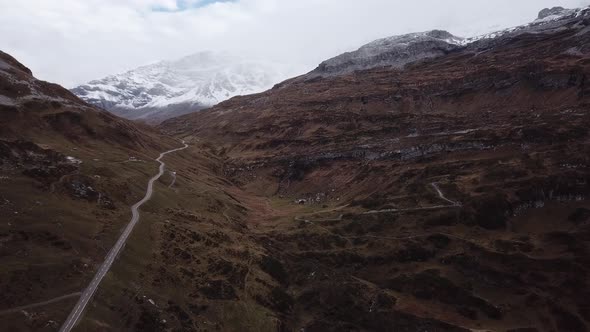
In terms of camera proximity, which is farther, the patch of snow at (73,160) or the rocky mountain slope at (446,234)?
the patch of snow at (73,160)

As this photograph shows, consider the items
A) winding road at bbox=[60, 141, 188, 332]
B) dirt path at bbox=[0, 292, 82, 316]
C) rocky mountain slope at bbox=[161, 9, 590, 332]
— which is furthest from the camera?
rocky mountain slope at bbox=[161, 9, 590, 332]

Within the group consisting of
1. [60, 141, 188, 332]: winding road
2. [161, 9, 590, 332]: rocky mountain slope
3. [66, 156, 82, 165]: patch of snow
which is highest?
[66, 156, 82, 165]: patch of snow

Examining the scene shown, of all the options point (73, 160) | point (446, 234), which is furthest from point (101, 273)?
point (446, 234)

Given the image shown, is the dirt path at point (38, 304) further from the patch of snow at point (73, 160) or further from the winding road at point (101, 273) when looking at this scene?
the patch of snow at point (73, 160)

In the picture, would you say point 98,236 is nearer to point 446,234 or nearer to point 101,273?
point 101,273

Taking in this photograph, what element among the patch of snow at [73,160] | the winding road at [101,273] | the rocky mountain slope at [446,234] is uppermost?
the patch of snow at [73,160]

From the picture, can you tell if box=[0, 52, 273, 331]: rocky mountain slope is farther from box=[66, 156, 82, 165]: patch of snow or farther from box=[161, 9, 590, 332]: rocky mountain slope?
box=[161, 9, 590, 332]: rocky mountain slope

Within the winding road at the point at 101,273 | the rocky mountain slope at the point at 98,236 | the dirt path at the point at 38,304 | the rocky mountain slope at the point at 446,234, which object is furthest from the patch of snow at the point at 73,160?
the dirt path at the point at 38,304

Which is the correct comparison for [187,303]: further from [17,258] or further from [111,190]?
[111,190]

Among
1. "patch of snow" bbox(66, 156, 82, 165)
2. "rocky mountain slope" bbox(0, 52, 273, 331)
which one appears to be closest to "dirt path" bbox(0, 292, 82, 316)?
"rocky mountain slope" bbox(0, 52, 273, 331)

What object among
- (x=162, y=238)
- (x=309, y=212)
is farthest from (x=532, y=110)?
(x=162, y=238)

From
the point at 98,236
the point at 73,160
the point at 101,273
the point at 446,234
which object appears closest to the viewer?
the point at 101,273

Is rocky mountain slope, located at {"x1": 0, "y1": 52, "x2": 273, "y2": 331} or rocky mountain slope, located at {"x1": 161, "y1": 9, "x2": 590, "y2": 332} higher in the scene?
rocky mountain slope, located at {"x1": 0, "y1": 52, "x2": 273, "y2": 331}
